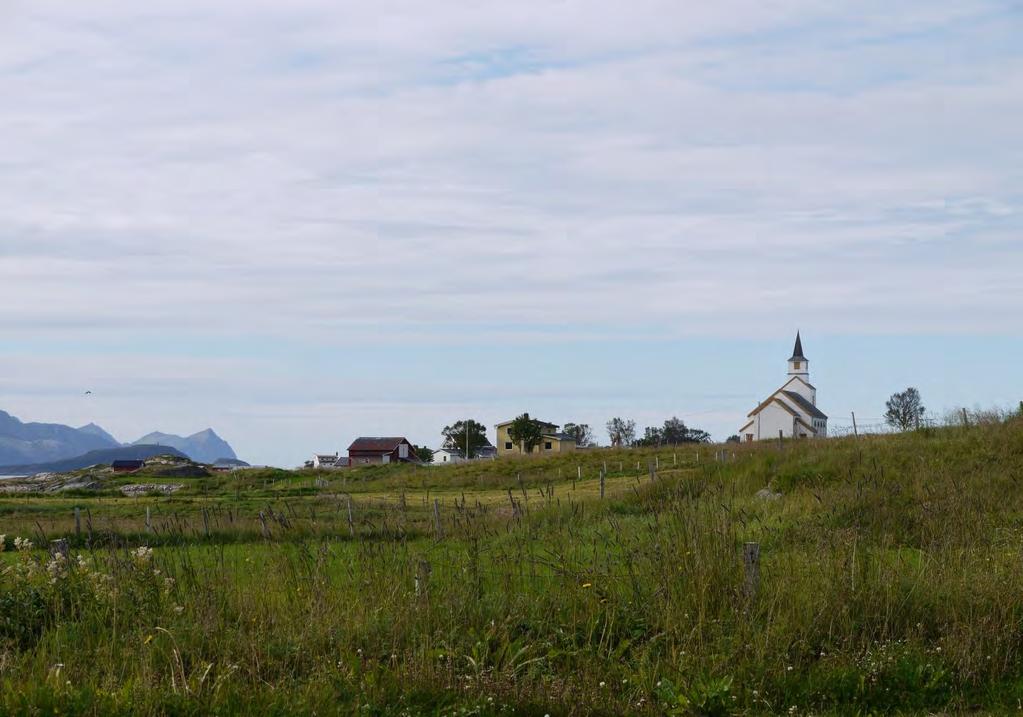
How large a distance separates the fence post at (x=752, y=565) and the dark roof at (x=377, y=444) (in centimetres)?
12336

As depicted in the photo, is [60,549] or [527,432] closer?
[60,549]

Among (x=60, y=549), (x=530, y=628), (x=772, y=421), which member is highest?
(x=772, y=421)

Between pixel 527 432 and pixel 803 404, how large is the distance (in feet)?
134

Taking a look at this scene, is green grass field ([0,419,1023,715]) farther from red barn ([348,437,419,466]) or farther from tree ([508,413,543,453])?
red barn ([348,437,419,466])

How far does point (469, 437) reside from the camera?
138 m

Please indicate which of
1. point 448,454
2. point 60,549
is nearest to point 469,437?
point 448,454

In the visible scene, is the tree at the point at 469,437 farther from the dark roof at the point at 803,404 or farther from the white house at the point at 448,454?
the dark roof at the point at 803,404

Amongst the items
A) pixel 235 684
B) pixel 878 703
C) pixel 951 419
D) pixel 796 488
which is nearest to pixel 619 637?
pixel 878 703

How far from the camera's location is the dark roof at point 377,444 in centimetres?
13225

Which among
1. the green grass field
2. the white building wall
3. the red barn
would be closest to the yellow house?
the red barn

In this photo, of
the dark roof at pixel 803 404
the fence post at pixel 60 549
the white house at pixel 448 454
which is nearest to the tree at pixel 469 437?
the white house at pixel 448 454

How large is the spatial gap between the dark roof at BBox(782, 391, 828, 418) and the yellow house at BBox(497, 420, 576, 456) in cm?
2885

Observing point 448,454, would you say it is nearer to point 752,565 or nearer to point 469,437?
point 469,437

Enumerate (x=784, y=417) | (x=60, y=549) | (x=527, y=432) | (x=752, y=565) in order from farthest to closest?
(x=784, y=417), (x=527, y=432), (x=60, y=549), (x=752, y=565)
